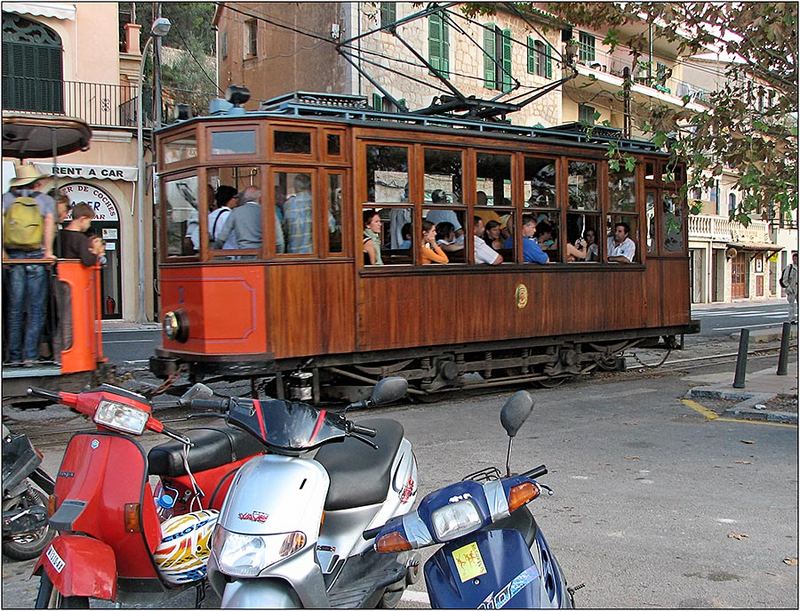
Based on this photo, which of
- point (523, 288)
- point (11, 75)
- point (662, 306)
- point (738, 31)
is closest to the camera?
point (738, 31)

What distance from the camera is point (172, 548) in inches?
151

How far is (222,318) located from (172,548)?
16.7ft

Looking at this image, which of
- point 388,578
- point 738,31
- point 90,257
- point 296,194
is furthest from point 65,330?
point 738,31

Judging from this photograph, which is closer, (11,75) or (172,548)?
(172,548)

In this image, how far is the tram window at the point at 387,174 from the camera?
9.54 m

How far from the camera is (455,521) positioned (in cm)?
302

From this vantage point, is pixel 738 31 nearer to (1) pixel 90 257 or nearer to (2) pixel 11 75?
(1) pixel 90 257

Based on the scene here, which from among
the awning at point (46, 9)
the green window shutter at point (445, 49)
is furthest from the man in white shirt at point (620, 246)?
the awning at point (46, 9)

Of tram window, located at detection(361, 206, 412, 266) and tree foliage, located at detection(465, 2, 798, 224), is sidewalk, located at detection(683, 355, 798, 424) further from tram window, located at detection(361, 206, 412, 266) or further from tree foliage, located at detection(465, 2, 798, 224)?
tram window, located at detection(361, 206, 412, 266)

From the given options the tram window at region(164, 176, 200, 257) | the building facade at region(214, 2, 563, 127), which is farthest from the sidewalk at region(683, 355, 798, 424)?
the building facade at region(214, 2, 563, 127)

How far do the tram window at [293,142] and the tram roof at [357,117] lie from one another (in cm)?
17

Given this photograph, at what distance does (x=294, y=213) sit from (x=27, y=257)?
9.40 feet

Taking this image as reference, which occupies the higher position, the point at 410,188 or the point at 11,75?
the point at 11,75

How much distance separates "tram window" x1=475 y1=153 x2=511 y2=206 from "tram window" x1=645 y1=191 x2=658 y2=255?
2.82 metres
